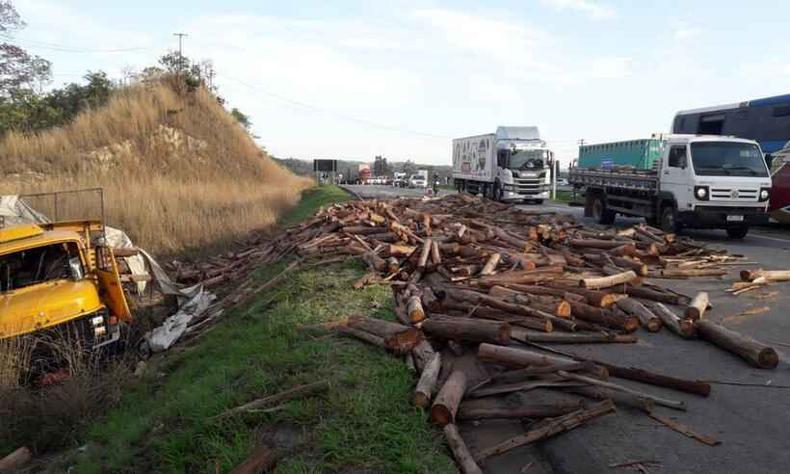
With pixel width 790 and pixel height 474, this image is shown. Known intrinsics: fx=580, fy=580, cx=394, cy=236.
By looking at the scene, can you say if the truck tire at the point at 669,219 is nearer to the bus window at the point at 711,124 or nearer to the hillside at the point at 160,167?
the bus window at the point at 711,124

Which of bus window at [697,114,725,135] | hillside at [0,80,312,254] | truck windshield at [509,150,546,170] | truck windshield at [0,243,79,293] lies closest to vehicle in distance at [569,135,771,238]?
bus window at [697,114,725,135]

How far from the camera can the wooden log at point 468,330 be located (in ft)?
18.6

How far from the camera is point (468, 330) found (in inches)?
230

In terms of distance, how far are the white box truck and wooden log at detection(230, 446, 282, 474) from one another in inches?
1065

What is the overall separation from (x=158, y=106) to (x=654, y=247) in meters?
37.4

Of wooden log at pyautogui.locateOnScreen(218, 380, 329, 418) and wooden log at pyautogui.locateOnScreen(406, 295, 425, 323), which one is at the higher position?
wooden log at pyautogui.locateOnScreen(406, 295, 425, 323)

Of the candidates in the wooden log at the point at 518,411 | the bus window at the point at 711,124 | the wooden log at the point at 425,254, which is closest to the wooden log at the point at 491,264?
the wooden log at the point at 425,254

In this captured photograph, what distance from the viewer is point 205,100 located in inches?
1763

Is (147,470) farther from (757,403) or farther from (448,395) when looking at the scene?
(757,403)

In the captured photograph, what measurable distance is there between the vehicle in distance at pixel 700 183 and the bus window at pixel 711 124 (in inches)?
237

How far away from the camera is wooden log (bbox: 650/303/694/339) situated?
6.64 m

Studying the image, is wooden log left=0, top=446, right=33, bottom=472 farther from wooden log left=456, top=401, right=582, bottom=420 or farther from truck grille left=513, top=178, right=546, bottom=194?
truck grille left=513, top=178, right=546, bottom=194

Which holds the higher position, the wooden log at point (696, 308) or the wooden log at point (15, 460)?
the wooden log at point (696, 308)

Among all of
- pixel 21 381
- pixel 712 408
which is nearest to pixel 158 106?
pixel 21 381
